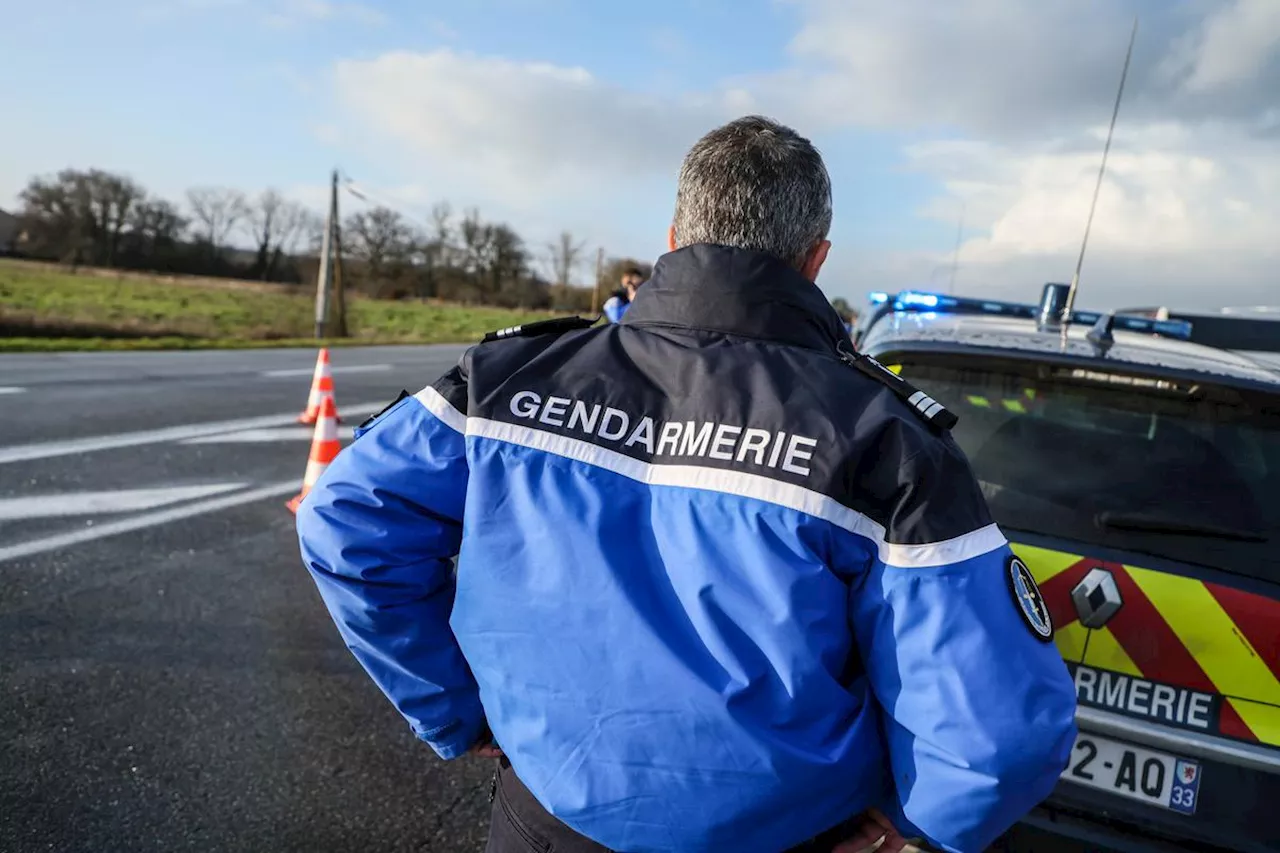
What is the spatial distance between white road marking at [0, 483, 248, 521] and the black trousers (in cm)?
518

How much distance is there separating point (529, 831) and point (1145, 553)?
1.67 meters

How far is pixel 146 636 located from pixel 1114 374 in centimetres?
401

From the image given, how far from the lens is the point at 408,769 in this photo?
3.28 m

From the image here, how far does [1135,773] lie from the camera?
2221mm

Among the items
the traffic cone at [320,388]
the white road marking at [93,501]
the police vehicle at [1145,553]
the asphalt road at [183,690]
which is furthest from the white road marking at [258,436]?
the police vehicle at [1145,553]

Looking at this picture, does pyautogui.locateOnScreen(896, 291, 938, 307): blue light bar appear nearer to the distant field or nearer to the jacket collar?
the jacket collar

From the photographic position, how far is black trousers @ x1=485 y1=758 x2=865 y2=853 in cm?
151

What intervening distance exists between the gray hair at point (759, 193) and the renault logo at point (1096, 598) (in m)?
1.28

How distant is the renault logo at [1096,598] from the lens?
2199 millimetres

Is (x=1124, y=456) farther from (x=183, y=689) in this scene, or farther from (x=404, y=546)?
(x=183, y=689)

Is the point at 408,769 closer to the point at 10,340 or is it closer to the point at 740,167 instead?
the point at 740,167

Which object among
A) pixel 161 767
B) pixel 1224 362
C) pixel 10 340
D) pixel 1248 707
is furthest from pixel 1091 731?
pixel 10 340

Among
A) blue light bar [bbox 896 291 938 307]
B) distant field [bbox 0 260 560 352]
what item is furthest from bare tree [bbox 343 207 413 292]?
blue light bar [bbox 896 291 938 307]

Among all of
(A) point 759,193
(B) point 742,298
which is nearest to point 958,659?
(B) point 742,298
